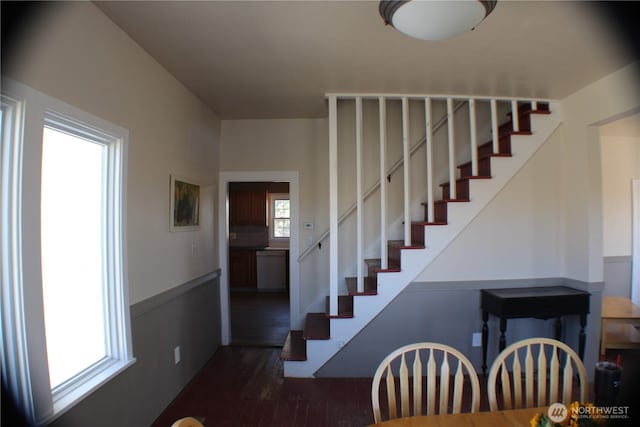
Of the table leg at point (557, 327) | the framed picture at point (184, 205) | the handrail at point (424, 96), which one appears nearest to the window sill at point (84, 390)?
the framed picture at point (184, 205)

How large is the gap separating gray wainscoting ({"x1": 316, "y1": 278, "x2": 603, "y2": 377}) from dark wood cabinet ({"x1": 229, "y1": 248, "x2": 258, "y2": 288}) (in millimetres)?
3566

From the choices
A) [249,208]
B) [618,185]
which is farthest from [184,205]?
[618,185]

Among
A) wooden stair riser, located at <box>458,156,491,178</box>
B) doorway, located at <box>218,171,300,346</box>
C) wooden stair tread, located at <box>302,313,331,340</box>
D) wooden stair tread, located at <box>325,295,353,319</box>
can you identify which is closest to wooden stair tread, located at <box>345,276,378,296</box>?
wooden stair tread, located at <box>325,295,353,319</box>

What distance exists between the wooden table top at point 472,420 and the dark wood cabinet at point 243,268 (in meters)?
5.25

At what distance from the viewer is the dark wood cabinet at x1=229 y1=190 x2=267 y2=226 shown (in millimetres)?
6629

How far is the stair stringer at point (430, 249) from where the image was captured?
2842 mm

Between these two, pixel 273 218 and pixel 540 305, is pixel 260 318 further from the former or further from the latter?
pixel 540 305

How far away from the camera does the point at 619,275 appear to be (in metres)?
4.00

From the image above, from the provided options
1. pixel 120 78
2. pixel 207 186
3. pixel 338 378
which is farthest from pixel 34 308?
pixel 338 378

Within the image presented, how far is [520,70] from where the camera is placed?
2381mm

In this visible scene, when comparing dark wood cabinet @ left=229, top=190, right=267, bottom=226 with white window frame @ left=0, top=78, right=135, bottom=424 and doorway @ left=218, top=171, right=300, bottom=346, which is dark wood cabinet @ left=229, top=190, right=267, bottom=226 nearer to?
doorway @ left=218, top=171, right=300, bottom=346

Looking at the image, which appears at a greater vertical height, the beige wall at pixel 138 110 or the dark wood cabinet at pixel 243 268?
the beige wall at pixel 138 110

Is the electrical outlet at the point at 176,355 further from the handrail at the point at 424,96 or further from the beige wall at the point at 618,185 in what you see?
the beige wall at the point at 618,185

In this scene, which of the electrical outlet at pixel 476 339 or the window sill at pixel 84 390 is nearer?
the window sill at pixel 84 390
